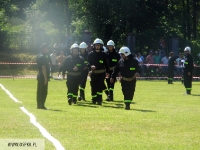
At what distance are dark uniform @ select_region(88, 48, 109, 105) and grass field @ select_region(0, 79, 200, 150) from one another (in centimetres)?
54

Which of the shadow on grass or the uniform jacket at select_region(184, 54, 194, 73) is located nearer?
the shadow on grass

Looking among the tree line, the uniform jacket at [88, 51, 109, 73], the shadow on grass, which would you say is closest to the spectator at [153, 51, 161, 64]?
the tree line

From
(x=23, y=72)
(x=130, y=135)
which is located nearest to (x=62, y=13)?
(x=23, y=72)

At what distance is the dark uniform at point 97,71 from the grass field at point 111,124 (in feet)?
1.78

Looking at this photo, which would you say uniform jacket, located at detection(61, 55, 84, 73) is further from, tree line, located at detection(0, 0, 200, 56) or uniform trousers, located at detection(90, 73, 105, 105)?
tree line, located at detection(0, 0, 200, 56)

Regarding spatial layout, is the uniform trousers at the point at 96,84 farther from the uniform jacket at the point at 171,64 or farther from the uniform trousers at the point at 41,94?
the uniform jacket at the point at 171,64

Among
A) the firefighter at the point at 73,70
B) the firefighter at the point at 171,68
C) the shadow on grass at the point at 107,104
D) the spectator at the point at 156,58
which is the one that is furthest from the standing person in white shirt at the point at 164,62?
the firefighter at the point at 73,70

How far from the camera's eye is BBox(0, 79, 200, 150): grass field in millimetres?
14375

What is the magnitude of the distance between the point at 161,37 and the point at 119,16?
11.5 ft

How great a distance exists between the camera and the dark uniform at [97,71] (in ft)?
84.6

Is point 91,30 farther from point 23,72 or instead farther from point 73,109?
point 73,109

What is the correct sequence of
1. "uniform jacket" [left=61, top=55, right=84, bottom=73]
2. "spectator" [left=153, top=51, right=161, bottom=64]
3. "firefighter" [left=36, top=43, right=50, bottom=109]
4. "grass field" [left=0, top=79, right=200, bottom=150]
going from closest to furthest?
"grass field" [left=0, top=79, right=200, bottom=150]
"firefighter" [left=36, top=43, right=50, bottom=109]
"uniform jacket" [left=61, top=55, right=84, bottom=73]
"spectator" [left=153, top=51, right=161, bottom=64]

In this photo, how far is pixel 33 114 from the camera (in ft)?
66.9

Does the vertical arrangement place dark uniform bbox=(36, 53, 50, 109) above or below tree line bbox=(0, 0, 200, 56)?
below
